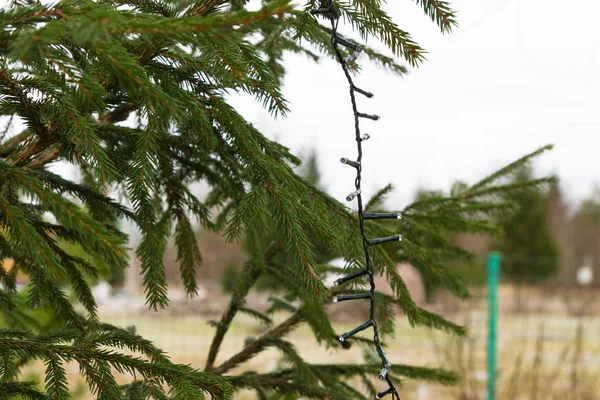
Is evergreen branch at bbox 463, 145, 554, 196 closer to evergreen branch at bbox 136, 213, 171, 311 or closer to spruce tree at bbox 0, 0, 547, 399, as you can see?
spruce tree at bbox 0, 0, 547, 399

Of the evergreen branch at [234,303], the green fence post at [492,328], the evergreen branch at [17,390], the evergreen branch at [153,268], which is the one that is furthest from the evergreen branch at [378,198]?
the green fence post at [492,328]

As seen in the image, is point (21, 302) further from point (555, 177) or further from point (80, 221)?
point (555, 177)

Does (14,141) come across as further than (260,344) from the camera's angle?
No

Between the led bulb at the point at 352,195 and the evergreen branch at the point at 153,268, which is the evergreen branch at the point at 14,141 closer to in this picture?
the evergreen branch at the point at 153,268

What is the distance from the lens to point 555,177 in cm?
188

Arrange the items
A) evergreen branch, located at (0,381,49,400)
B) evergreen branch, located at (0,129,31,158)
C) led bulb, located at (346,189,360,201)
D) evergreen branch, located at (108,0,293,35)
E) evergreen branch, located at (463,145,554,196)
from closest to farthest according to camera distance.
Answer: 1. evergreen branch, located at (108,0,293,35)
2. led bulb, located at (346,189,360,201)
3. evergreen branch, located at (0,381,49,400)
4. evergreen branch, located at (0,129,31,158)
5. evergreen branch, located at (463,145,554,196)

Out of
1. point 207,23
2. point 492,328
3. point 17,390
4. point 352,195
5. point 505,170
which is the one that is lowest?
point 17,390

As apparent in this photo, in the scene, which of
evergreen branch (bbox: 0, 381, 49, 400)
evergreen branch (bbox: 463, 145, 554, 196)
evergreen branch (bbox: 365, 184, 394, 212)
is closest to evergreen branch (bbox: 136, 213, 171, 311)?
evergreen branch (bbox: 0, 381, 49, 400)

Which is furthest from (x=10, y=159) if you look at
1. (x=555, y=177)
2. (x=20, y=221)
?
(x=555, y=177)

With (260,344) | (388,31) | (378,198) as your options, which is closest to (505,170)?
(378,198)

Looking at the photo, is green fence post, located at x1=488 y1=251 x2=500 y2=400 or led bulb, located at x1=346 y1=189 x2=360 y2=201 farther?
green fence post, located at x1=488 y1=251 x2=500 y2=400

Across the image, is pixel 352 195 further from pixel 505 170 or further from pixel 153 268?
pixel 505 170

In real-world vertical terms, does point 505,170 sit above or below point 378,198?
above

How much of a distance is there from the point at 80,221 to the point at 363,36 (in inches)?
20.0
